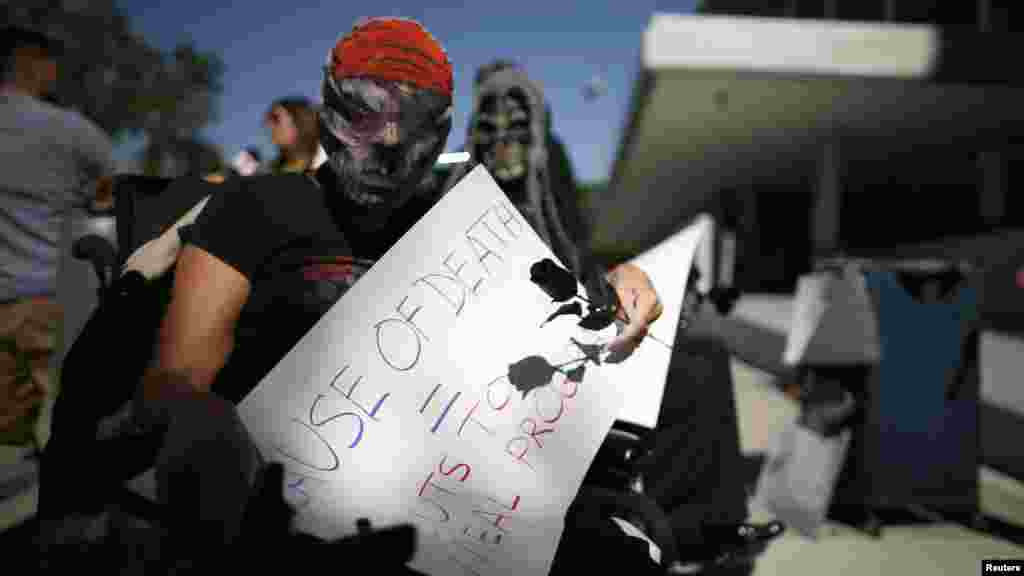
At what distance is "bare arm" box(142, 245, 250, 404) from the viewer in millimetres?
1100

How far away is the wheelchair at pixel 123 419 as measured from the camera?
2.95 ft

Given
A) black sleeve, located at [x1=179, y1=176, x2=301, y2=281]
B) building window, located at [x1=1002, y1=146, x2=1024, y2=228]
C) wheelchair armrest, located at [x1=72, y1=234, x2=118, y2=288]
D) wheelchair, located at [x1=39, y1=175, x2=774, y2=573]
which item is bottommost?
wheelchair, located at [x1=39, y1=175, x2=774, y2=573]

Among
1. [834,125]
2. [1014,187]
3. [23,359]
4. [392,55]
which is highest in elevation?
[834,125]

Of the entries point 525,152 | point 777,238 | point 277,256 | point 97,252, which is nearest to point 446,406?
point 277,256

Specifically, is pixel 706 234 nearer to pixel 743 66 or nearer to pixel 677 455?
pixel 677 455

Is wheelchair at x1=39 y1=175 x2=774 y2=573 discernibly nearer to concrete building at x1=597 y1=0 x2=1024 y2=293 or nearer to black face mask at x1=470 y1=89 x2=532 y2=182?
concrete building at x1=597 y1=0 x2=1024 y2=293

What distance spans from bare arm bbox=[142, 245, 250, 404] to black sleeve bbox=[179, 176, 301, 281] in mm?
25

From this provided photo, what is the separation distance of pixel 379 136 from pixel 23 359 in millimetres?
2579

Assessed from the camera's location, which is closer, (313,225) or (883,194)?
(313,225)

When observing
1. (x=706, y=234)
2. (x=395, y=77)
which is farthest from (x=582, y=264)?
(x=395, y=77)

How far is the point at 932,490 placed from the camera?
295 cm

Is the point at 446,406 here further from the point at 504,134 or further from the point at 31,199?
the point at 31,199

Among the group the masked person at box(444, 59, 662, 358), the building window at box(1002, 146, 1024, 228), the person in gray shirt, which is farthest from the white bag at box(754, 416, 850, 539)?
the building window at box(1002, 146, 1024, 228)

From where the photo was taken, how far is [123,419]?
103 cm
